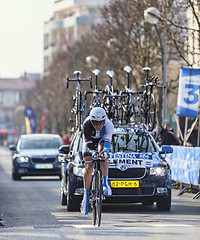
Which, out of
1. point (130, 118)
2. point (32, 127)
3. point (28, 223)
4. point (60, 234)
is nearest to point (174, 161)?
point (130, 118)

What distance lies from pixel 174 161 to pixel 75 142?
7399 millimetres

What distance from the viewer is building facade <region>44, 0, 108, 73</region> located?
114625 mm

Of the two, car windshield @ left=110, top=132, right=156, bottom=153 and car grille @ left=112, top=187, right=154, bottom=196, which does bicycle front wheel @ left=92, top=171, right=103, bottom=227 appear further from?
car windshield @ left=110, top=132, right=156, bottom=153

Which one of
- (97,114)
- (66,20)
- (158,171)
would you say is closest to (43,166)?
(158,171)

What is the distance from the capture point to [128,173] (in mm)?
15695

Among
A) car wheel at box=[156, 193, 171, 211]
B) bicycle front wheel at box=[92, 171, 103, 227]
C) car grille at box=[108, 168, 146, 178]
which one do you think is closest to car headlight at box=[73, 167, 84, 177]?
car grille at box=[108, 168, 146, 178]

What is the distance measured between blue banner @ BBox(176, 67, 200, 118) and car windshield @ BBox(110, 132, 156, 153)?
7809 millimetres

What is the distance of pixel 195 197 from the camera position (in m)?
19.5

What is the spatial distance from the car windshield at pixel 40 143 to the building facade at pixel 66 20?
269 ft

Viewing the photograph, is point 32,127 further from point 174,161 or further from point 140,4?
point 174,161

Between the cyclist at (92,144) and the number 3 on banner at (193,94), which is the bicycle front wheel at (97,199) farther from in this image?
the number 3 on banner at (193,94)

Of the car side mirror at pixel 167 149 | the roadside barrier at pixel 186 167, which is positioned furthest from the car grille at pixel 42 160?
the car side mirror at pixel 167 149

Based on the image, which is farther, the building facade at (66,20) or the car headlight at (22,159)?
the building facade at (66,20)

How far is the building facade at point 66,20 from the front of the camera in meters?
115
